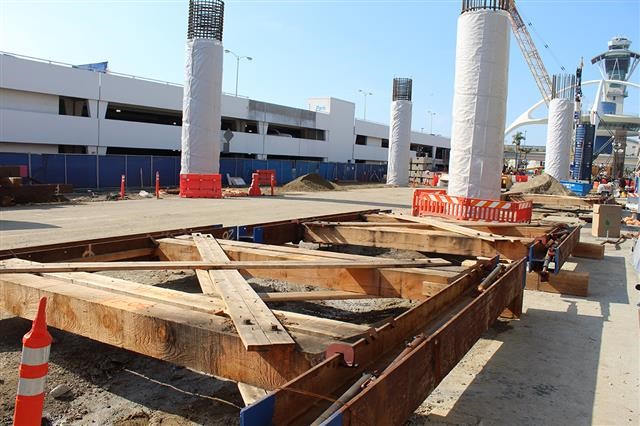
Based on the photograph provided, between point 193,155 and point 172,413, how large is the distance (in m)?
24.9

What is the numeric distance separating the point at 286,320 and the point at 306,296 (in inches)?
41.6

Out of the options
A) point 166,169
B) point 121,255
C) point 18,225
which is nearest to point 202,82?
point 166,169

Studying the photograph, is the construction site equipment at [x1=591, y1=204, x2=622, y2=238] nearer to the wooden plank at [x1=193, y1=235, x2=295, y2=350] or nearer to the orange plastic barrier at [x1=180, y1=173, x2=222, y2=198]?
the wooden plank at [x1=193, y1=235, x2=295, y2=350]

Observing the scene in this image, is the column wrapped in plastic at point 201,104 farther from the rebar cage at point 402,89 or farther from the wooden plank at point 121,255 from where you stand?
the rebar cage at point 402,89

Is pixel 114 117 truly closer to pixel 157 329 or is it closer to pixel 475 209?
pixel 475 209

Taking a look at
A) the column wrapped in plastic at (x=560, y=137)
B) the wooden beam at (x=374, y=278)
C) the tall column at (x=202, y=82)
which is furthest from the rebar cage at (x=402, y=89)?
the wooden beam at (x=374, y=278)

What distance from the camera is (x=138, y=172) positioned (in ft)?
112

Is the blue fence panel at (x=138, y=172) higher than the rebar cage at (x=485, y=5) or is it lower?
lower

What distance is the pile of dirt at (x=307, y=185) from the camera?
126 feet

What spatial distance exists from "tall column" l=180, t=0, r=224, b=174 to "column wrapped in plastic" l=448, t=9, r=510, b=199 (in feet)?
51.6

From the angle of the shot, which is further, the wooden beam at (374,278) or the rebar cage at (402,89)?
the rebar cage at (402,89)

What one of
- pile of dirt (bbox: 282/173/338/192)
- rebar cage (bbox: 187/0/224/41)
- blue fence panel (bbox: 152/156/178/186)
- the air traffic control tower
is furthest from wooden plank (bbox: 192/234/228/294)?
the air traffic control tower

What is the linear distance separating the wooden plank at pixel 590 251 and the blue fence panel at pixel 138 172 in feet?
93.4

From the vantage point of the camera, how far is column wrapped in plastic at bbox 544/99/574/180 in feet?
130
